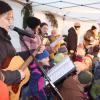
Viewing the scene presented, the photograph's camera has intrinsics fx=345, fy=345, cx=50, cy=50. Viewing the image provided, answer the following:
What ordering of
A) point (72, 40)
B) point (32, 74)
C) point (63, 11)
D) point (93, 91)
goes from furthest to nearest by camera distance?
point (63, 11) → point (72, 40) → point (93, 91) → point (32, 74)

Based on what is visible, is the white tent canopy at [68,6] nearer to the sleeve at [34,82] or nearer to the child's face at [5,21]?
the sleeve at [34,82]

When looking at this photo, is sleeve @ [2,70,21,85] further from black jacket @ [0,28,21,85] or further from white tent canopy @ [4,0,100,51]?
white tent canopy @ [4,0,100,51]

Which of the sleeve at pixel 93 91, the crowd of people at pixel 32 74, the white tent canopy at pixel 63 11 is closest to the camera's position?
the crowd of people at pixel 32 74

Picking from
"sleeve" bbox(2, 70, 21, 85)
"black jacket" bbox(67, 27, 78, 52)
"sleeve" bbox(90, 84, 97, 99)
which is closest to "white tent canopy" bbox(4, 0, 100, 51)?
"black jacket" bbox(67, 27, 78, 52)

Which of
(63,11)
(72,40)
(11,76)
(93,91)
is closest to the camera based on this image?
(11,76)

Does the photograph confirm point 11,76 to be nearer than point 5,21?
Yes

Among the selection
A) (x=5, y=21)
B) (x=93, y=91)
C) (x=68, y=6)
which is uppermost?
(x=5, y=21)

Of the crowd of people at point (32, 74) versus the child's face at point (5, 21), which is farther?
the child's face at point (5, 21)

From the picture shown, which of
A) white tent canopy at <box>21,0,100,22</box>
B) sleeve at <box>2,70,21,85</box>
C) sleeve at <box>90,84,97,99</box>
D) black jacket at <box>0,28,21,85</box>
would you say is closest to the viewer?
sleeve at <box>2,70,21,85</box>

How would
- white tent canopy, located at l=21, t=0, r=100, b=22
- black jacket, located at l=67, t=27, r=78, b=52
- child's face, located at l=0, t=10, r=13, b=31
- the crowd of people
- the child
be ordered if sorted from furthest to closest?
white tent canopy, located at l=21, t=0, r=100, b=22 → black jacket, located at l=67, t=27, r=78, b=52 → the child → child's face, located at l=0, t=10, r=13, b=31 → the crowd of people

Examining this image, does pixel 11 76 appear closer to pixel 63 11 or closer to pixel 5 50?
pixel 5 50

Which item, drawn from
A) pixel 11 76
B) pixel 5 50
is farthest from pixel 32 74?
pixel 11 76

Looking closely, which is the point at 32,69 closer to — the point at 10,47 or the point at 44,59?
the point at 44,59

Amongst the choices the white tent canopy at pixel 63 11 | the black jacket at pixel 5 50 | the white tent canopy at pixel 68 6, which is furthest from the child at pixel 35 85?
the white tent canopy at pixel 68 6
